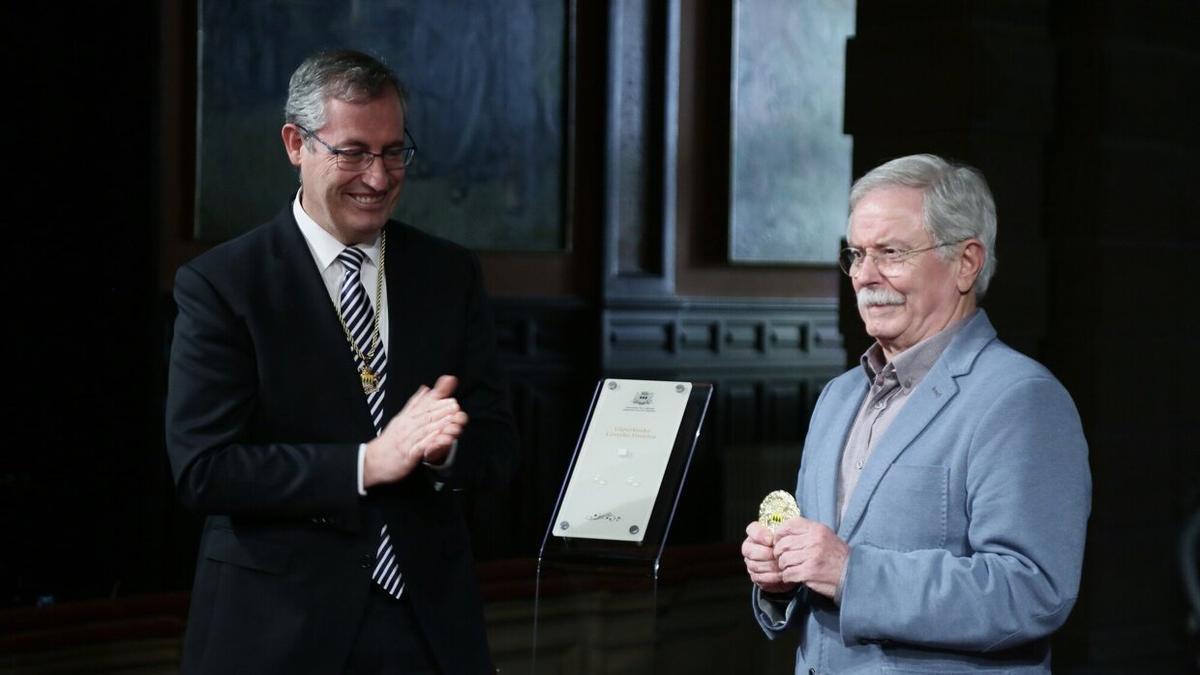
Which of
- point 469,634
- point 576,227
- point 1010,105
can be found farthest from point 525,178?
point 469,634

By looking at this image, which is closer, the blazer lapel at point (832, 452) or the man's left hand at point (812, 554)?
the man's left hand at point (812, 554)

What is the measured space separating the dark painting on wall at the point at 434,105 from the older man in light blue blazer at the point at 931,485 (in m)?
4.72

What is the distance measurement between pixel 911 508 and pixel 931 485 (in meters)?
0.04

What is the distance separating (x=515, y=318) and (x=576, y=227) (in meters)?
0.67

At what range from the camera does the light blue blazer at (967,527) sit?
180 centimetres

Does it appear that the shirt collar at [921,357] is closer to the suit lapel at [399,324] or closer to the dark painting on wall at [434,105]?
the suit lapel at [399,324]

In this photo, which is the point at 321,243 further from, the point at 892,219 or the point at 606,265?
the point at 606,265

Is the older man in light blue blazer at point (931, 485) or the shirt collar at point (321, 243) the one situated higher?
the shirt collar at point (321, 243)

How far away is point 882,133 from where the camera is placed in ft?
16.0

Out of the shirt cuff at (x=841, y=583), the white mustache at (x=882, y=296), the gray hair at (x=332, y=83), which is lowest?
the shirt cuff at (x=841, y=583)

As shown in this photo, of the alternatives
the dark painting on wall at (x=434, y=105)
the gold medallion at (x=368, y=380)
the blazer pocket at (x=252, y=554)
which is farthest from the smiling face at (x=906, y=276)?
the dark painting on wall at (x=434, y=105)

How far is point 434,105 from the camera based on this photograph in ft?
23.5

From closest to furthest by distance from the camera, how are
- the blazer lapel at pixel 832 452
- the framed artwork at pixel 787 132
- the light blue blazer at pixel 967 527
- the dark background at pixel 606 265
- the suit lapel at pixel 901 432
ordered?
the light blue blazer at pixel 967 527 → the suit lapel at pixel 901 432 → the blazer lapel at pixel 832 452 → the dark background at pixel 606 265 → the framed artwork at pixel 787 132

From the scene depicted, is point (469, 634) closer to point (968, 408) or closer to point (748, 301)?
point (968, 408)
